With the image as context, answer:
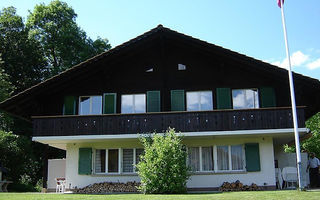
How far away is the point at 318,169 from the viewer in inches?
762

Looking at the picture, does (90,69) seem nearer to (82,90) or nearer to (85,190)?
(82,90)

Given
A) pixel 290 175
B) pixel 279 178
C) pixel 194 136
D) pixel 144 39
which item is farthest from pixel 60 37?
pixel 290 175

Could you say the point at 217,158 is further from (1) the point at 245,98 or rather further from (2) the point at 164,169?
(2) the point at 164,169

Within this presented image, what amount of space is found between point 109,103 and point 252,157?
24.9 ft

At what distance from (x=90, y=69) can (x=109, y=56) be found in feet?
4.24

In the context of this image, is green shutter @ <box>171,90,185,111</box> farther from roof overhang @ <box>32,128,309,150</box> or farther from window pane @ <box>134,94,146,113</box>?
roof overhang @ <box>32,128,309,150</box>

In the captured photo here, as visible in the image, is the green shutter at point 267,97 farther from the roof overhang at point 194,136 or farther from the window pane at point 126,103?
the window pane at point 126,103

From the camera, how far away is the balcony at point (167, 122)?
1836 centimetres

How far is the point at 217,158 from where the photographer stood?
19.6 m

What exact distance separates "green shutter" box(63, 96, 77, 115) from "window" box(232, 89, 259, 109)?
26.9 feet

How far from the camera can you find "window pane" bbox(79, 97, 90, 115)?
837 inches

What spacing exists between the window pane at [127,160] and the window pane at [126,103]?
2.05 meters

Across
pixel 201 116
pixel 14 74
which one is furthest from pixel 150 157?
pixel 14 74

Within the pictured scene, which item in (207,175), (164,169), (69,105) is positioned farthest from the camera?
(69,105)
